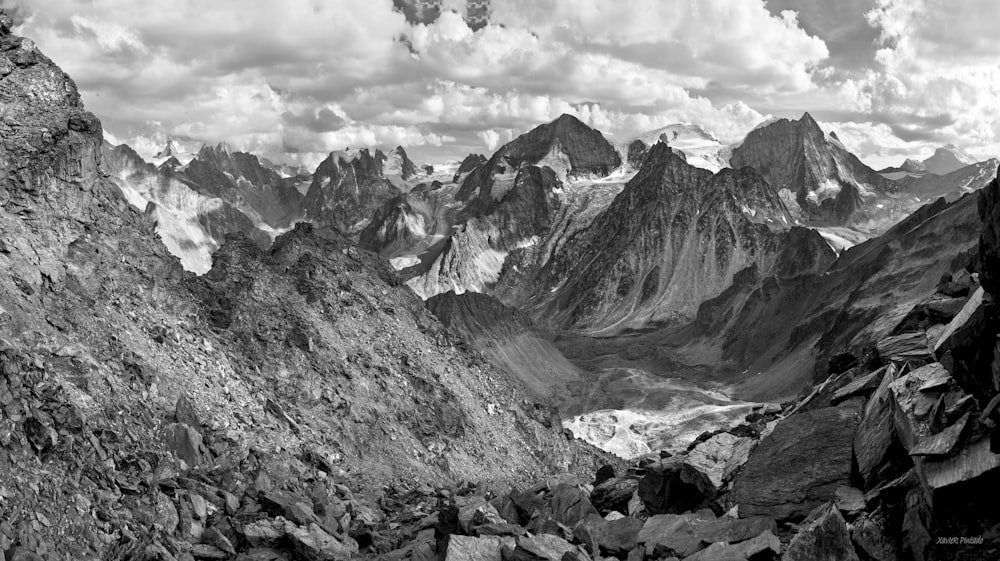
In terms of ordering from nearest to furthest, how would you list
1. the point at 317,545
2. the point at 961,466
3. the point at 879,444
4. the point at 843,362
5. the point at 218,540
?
the point at 961,466 < the point at 879,444 < the point at 218,540 < the point at 317,545 < the point at 843,362

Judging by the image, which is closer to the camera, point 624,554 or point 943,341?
point 943,341

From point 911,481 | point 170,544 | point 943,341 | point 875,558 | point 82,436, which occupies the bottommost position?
point 170,544

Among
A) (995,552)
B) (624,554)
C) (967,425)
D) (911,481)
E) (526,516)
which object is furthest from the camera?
Result: (526,516)

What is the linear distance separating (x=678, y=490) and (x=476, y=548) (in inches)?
310

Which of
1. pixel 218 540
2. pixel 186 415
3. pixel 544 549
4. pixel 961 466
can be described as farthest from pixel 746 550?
pixel 186 415

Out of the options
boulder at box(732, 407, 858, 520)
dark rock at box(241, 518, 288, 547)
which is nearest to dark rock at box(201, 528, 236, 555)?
dark rock at box(241, 518, 288, 547)

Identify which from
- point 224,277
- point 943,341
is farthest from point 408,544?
point 224,277

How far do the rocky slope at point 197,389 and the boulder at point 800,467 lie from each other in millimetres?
12960

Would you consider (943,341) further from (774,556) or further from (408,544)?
(408,544)

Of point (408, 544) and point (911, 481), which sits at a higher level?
point (911, 481)

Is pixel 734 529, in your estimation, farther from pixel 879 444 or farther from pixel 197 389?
pixel 197 389

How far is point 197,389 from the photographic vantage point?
3825 cm

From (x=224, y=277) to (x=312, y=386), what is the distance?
10.8 m

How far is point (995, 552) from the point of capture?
48.6ft
